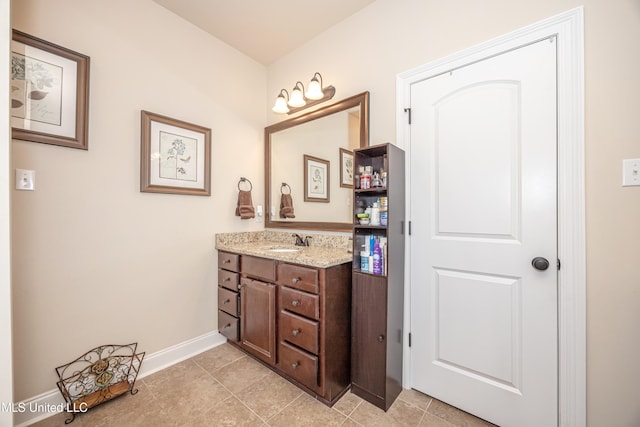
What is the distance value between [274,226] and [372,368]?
1554 millimetres

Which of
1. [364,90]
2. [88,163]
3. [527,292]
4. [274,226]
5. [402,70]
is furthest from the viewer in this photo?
[274,226]

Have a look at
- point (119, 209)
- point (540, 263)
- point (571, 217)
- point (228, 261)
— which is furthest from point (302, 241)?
point (571, 217)

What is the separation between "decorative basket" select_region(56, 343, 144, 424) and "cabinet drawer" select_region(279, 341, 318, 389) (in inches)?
38.9

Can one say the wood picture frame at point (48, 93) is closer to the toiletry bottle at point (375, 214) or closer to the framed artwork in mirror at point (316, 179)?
the framed artwork in mirror at point (316, 179)

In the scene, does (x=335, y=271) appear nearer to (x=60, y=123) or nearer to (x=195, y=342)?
(x=195, y=342)

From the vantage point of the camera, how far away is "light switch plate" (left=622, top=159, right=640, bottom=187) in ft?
3.74

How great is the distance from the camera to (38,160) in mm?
1514

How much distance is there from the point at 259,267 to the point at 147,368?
110 cm

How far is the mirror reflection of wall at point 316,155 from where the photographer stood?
2.08 metres

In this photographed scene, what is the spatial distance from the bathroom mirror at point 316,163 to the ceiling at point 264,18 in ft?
2.27

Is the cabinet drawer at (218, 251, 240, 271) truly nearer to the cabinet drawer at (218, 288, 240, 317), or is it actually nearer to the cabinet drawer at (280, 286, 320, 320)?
the cabinet drawer at (218, 288, 240, 317)

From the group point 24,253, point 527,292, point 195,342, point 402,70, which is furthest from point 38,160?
point 527,292

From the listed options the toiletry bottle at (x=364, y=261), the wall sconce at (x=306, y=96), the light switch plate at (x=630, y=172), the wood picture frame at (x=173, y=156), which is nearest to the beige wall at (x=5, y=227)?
the wood picture frame at (x=173, y=156)

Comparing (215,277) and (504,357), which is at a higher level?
(215,277)
